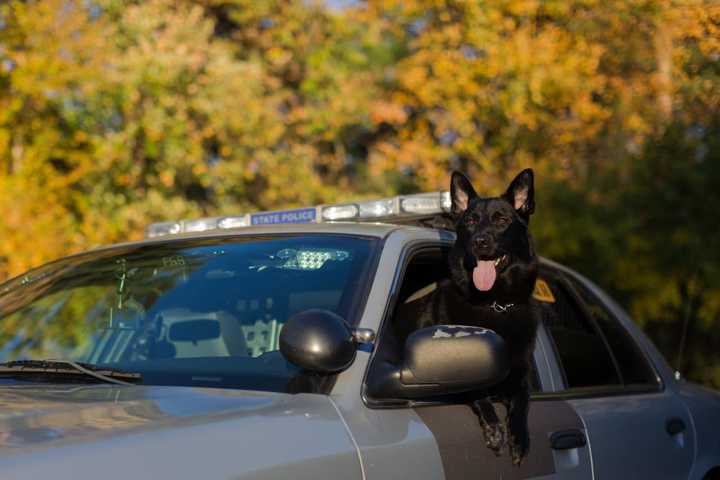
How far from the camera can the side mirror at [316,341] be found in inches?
106

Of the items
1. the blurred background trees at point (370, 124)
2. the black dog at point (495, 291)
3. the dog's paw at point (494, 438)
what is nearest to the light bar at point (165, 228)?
the black dog at point (495, 291)

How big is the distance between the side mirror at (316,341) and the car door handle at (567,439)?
3.33ft

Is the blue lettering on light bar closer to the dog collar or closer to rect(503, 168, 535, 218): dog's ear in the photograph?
rect(503, 168, 535, 218): dog's ear

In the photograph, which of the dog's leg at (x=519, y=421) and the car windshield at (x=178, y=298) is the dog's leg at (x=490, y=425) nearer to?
the dog's leg at (x=519, y=421)

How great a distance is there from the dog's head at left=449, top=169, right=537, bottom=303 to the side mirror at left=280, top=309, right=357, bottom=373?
94cm

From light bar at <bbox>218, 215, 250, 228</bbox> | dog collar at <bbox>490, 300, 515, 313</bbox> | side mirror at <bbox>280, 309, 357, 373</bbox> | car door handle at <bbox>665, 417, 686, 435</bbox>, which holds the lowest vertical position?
car door handle at <bbox>665, 417, 686, 435</bbox>

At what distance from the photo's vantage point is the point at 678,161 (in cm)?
1322

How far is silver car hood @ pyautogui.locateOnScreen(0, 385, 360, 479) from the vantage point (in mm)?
2152

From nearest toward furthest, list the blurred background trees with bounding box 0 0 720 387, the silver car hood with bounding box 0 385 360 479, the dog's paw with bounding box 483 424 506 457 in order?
the silver car hood with bounding box 0 385 360 479, the dog's paw with bounding box 483 424 506 457, the blurred background trees with bounding box 0 0 720 387

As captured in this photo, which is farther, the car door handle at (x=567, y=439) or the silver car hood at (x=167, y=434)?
the car door handle at (x=567, y=439)

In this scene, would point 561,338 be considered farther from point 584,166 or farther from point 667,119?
point 584,166

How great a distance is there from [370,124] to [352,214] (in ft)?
65.7

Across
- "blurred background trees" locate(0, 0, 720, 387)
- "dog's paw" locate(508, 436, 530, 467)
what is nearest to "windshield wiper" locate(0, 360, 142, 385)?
"dog's paw" locate(508, 436, 530, 467)

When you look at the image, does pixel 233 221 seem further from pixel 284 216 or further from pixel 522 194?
pixel 522 194
